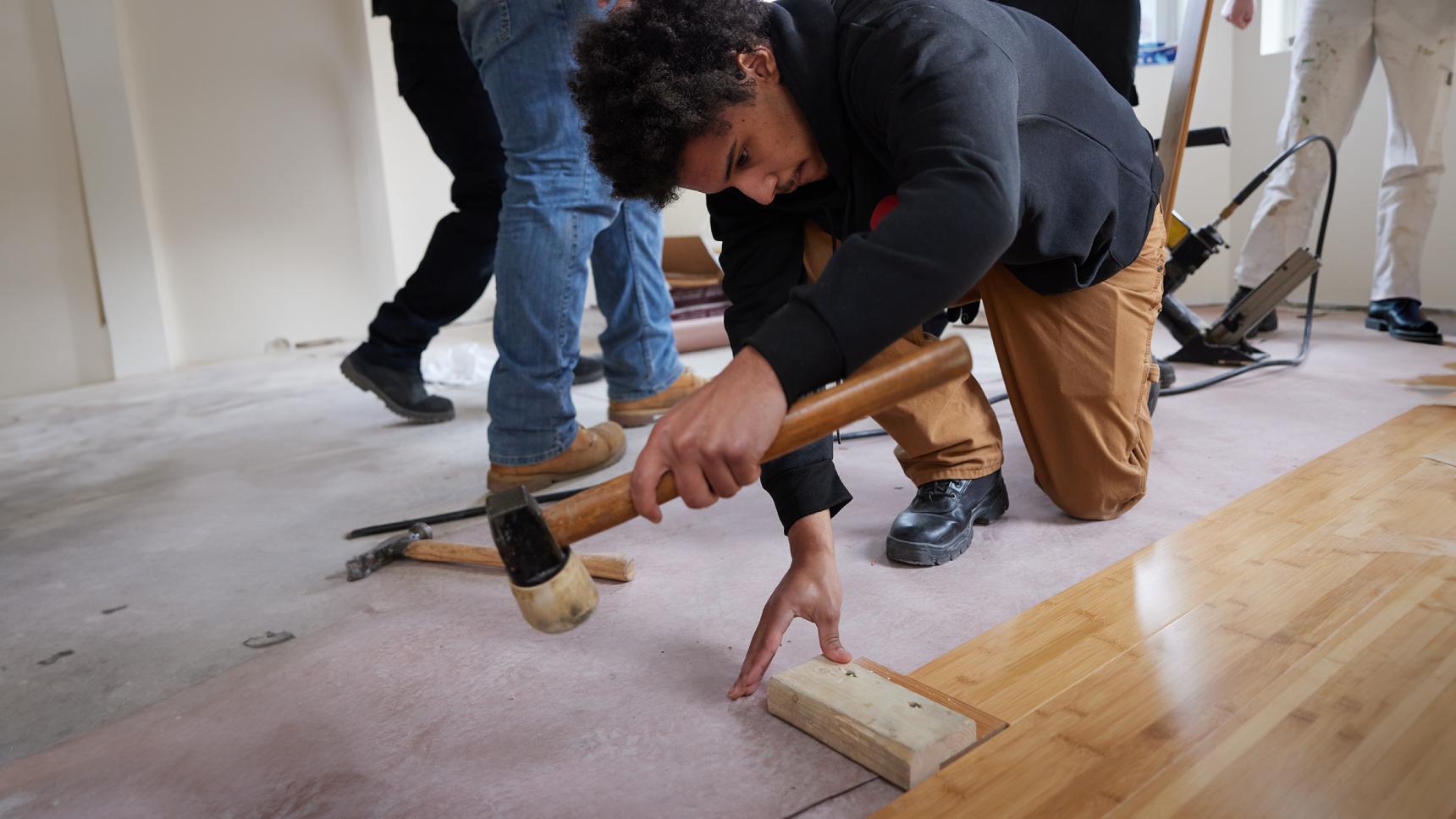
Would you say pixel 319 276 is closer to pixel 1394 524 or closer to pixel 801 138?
pixel 801 138

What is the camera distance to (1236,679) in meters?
0.94

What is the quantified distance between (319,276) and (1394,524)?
13.1 ft

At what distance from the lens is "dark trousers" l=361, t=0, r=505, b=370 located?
83.4 inches

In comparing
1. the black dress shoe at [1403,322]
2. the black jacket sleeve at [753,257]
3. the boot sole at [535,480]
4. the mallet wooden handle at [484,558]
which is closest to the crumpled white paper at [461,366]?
the boot sole at [535,480]

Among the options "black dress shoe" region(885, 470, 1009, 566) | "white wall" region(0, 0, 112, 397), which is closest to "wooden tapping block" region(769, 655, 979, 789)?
"black dress shoe" region(885, 470, 1009, 566)

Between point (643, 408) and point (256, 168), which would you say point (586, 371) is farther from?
point (256, 168)

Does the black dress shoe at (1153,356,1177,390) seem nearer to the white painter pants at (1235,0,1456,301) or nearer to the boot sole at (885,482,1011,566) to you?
the white painter pants at (1235,0,1456,301)

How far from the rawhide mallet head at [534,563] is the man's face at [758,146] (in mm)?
376

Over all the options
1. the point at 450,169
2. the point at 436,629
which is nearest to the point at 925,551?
the point at 436,629

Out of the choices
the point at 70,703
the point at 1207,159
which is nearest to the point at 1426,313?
the point at 1207,159

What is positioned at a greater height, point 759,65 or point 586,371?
point 759,65

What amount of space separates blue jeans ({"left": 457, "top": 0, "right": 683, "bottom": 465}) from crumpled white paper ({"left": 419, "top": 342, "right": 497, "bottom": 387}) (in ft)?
4.37

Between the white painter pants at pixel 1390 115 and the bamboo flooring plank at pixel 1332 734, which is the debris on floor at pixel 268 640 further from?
the white painter pants at pixel 1390 115

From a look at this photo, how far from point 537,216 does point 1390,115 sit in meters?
2.62
